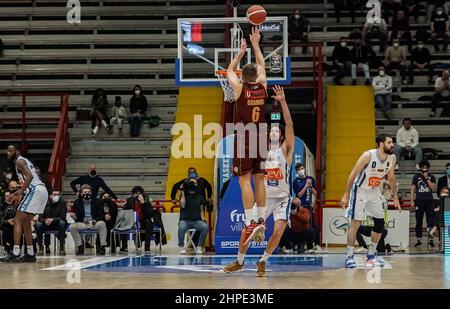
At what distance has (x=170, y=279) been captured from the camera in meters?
10.5

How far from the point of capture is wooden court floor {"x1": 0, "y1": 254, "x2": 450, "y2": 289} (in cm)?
970

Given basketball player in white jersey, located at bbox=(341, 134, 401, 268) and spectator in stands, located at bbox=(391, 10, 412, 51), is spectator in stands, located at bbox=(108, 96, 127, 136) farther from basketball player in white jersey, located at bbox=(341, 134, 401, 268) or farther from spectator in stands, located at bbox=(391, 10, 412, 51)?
basketball player in white jersey, located at bbox=(341, 134, 401, 268)

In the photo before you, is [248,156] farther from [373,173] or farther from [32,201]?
[32,201]

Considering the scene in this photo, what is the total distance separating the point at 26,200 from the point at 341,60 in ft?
42.2

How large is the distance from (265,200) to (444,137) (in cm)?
1393

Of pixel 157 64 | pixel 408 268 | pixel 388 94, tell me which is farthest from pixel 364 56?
pixel 408 268

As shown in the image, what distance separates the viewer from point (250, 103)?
424 inches

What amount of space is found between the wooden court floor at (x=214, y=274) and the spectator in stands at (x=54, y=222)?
97.4 inches

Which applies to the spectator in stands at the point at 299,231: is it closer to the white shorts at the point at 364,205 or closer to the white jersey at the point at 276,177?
the white shorts at the point at 364,205

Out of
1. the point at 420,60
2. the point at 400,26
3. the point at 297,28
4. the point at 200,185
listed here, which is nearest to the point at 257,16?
the point at 200,185

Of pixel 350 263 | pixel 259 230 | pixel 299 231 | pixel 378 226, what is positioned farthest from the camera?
pixel 299 231

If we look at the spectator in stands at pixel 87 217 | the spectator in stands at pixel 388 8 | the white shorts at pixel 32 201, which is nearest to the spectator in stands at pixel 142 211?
the spectator in stands at pixel 87 217

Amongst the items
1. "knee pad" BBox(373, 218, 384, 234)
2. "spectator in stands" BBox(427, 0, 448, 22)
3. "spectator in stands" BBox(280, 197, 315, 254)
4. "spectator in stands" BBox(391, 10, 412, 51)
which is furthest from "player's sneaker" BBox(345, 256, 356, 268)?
"spectator in stands" BBox(427, 0, 448, 22)

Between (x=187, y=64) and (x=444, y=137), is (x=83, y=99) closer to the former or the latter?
(x=187, y=64)
